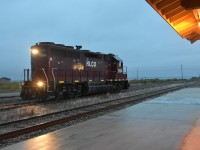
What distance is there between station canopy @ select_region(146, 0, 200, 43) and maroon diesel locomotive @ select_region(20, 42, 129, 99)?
43.1ft

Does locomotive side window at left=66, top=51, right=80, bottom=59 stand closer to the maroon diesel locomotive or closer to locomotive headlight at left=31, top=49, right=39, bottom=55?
the maroon diesel locomotive

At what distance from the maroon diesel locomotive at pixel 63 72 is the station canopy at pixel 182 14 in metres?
13.1

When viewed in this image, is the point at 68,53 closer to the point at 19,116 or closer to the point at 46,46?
the point at 46,46

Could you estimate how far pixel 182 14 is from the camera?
9.37 metres

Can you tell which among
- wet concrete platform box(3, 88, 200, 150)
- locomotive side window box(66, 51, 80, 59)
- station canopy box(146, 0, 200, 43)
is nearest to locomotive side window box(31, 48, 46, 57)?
locomotive side window box(66, 51, 80, 59)

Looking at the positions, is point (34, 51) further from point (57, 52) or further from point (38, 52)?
point (57, 52)

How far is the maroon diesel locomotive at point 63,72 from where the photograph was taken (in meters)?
23.6

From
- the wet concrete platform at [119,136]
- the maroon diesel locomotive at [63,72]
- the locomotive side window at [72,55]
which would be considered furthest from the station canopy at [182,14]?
the locomotive side window at [72,55]

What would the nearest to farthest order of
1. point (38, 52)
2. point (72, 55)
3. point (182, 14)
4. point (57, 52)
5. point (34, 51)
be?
1. point (182, 14)
2. point (38, 52)
3. point (34, 51)
4. point (57, 52)
5. point (72, 55)

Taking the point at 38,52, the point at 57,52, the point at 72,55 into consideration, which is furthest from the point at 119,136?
the point at 72,55

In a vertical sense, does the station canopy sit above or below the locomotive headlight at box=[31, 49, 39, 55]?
below

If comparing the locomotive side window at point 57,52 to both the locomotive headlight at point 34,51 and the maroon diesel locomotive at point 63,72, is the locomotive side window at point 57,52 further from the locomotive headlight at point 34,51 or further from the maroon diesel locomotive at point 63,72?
the locomotive headlight at point 34,51

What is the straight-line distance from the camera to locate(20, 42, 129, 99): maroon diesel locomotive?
23.6 meters

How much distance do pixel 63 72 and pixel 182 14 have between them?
16.8m
